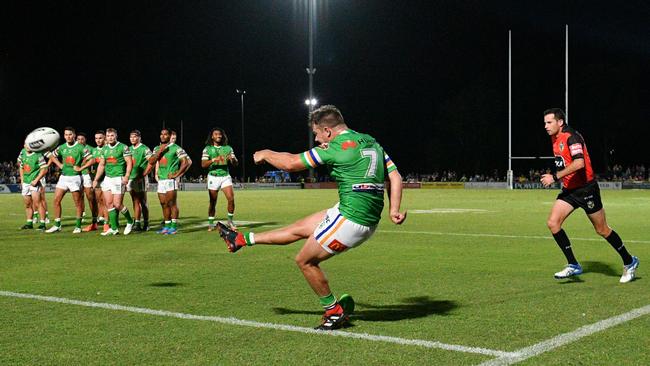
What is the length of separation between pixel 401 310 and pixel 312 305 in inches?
35.4

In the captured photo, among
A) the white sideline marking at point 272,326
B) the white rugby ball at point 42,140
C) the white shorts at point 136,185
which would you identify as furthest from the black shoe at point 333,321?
the white shorts at point 136,185

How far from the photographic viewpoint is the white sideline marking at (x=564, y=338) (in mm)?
4875

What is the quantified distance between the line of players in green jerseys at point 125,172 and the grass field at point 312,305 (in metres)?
2.35

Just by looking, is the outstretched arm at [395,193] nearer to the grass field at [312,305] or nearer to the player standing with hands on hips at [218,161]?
the grass field at [312,305]

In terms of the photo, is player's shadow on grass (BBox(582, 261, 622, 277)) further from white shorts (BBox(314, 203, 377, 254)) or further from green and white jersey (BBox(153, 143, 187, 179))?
green and white jersey (BBox(153, 143, 187, 179))

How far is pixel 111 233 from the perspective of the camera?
50.0 ft

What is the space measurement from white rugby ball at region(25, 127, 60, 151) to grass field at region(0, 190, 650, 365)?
2019 millimetres

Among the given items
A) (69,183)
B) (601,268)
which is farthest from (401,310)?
(69,183)

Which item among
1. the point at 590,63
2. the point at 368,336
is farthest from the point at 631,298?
the point at 590,63

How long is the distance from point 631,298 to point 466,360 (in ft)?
10.6

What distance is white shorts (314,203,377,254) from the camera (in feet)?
19.3

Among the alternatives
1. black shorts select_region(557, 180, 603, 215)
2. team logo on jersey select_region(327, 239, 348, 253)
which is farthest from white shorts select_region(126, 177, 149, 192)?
team logo on jersey select_region(327, 239, 348, 253)

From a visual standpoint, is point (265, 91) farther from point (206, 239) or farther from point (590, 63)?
point (206, 239)

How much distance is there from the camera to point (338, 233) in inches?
231
